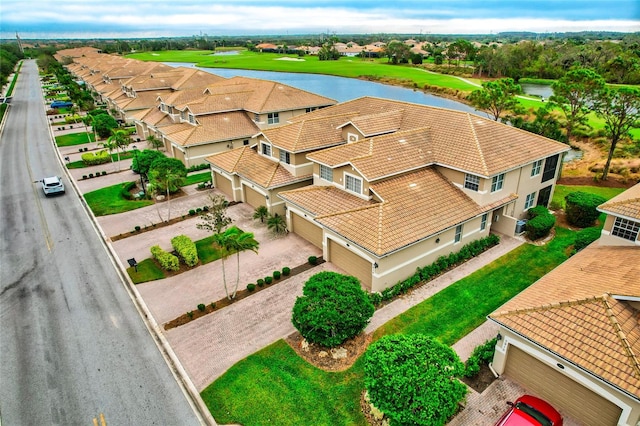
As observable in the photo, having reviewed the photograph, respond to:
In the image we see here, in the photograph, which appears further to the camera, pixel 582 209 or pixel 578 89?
pixel 578 89

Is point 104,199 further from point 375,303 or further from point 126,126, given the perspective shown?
point 126,126

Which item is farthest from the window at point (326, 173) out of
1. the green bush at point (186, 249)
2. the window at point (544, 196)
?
the window at point (544, 196)

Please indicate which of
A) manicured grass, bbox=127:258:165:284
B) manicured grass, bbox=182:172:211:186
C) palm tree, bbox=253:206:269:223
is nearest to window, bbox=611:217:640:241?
palm tree, bbox=253:206:269:223

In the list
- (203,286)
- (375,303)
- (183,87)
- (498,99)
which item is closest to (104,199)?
(203,286)

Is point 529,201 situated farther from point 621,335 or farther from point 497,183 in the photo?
point 621,335

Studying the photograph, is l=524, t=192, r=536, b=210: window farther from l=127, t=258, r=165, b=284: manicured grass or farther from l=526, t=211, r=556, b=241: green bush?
l=127, t=258, r=165, b=284: manicured grass

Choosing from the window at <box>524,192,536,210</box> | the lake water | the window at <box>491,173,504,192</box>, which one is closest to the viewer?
the window at <box>491,173,504,192</box>

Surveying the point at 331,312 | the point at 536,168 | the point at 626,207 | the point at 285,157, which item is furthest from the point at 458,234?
the point at 285,157
